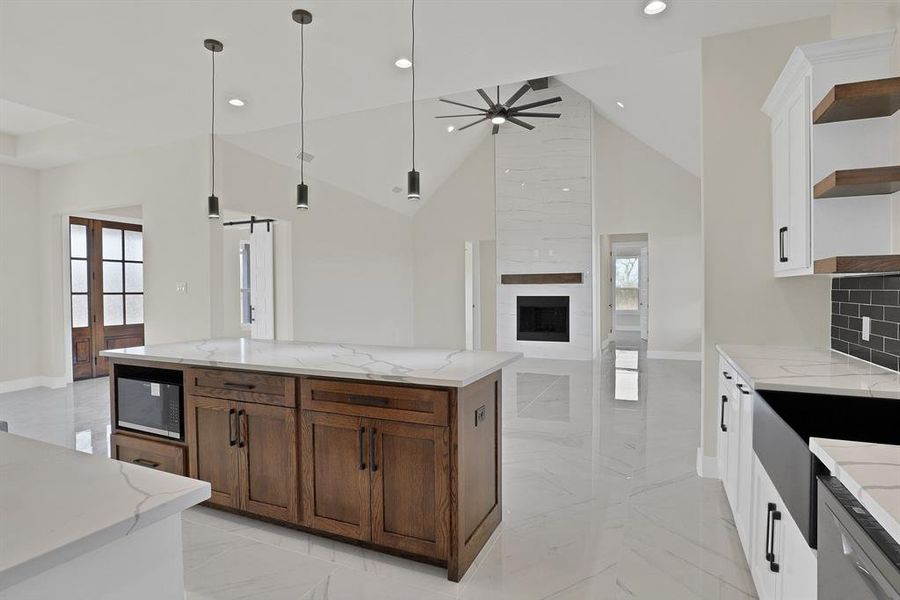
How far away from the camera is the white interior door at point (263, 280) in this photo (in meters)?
6.60

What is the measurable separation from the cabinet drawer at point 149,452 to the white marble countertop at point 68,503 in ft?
5.96

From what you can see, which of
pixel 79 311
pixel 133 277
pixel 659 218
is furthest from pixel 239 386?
pixel 659 218

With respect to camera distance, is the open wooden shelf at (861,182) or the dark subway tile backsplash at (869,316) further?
the dark subway tile backsplash at (869,316)

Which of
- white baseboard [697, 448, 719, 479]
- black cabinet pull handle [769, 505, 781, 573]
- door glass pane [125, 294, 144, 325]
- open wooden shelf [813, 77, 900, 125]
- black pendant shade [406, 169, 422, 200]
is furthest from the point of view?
door glass pane [125, 294, 144, 325]

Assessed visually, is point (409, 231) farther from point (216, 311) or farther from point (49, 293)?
point (49, 293)

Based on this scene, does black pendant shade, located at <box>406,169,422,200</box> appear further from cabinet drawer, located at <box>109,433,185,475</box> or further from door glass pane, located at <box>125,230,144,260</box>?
door glass pane, located at <box>125,230,144,260</box>

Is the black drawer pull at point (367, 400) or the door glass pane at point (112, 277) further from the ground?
the door glass pane at point (112, 277)

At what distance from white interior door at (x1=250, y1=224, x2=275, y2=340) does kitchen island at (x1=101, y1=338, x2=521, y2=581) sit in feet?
12.1

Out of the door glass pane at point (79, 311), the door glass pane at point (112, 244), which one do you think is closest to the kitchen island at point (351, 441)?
the door glass pane at point (79, 311)

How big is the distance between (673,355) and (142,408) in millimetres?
8075

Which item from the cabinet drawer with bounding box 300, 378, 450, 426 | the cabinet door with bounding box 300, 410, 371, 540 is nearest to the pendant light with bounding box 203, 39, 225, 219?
the cabinet drawer with bounding box 300, 378, 450, 426

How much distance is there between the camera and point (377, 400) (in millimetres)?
2234

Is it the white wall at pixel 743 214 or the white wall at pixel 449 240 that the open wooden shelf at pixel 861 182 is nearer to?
→ the white wall at pixel 743 214

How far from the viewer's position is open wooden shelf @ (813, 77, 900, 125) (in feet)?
6.42
